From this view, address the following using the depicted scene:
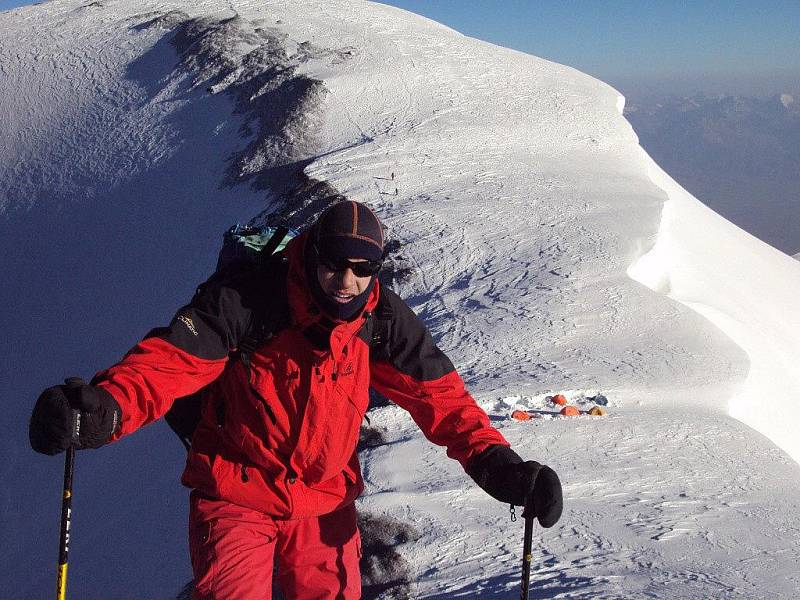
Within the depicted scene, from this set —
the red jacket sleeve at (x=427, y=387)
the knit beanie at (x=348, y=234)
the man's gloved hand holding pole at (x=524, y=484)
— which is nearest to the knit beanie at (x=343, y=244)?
the knit beanie at (x=348, y=234)

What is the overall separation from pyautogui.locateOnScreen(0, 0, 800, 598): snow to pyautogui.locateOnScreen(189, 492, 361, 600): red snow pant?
0.89m

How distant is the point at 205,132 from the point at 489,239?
7.38m

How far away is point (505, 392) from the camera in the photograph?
584 centimetres

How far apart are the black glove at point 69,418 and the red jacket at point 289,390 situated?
22 centimetres

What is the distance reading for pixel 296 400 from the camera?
2887 millimetres

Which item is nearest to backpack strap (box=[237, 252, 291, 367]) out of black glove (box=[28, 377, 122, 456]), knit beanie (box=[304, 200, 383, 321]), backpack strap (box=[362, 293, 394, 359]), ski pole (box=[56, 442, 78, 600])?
knit beanie (box=[304, 200, 383, 321])

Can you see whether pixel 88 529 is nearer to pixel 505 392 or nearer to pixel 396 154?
pixel 505 392

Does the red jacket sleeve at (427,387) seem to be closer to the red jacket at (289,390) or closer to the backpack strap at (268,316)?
the red jacket at (289,390)

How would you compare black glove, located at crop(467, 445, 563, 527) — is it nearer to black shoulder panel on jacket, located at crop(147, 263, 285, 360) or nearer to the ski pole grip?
black shoulder panel on jacket, located at crop(147, 263, 285, 360)

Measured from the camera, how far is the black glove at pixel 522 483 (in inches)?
108

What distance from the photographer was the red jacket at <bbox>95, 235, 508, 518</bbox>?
2.70m

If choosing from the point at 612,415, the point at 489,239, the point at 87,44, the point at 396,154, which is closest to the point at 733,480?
the point at 612,415

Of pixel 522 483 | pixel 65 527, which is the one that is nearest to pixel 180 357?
pixel 65 527

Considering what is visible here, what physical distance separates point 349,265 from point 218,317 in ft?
1.67
